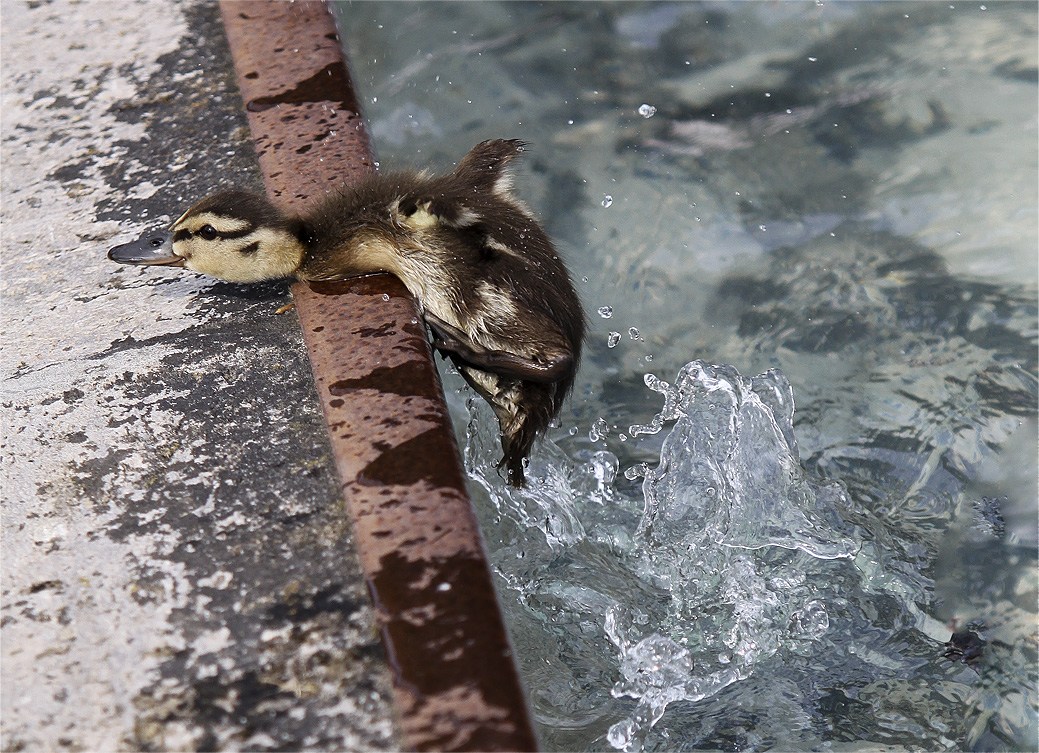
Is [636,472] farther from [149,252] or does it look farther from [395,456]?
[149,252]

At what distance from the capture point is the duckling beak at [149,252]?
2213mm

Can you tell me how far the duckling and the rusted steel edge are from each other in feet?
0.27

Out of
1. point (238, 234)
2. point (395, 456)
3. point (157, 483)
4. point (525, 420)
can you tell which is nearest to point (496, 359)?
point (525, 420)

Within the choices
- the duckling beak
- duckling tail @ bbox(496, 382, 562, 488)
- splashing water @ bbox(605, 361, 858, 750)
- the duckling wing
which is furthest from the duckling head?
splashing water @ bbox(605, 361, 858, 750)

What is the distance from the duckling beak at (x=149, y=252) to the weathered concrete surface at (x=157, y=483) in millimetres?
96

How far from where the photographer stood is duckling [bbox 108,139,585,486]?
7.04 ft

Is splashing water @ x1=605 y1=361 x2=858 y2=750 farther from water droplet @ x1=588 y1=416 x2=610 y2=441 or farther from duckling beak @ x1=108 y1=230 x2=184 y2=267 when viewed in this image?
duckling beak @ x1=108 y1=230 x2=184 y2=267

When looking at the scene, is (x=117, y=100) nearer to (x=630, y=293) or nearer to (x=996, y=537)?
(x=630, y=293)

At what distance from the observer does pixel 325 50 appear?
2.70 meters

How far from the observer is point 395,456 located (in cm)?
176

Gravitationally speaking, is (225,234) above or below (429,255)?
above

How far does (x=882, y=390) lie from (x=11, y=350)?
2722 mm

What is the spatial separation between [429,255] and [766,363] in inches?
67.9

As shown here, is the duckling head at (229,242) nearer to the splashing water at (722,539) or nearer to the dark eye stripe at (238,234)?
the dark eye stripe at (238,234)
